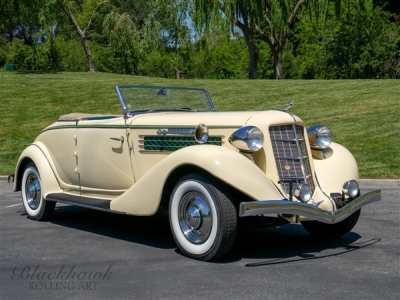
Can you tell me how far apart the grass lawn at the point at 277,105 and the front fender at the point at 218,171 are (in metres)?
7.14

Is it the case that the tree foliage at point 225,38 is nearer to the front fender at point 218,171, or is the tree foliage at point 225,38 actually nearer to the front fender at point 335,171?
the front fender at point 335,171

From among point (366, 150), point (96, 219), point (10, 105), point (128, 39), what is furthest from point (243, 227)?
point (128, 39)

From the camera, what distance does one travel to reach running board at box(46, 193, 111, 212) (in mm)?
7160

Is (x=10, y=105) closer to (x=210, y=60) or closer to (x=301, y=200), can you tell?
(x=301, y=200)

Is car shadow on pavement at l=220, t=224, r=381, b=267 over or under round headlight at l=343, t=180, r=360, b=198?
under

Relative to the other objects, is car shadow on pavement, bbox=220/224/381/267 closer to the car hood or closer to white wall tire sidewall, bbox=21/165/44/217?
the car hood

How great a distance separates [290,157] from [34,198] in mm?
3611

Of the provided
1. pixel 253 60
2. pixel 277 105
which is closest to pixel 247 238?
pixel 277 105

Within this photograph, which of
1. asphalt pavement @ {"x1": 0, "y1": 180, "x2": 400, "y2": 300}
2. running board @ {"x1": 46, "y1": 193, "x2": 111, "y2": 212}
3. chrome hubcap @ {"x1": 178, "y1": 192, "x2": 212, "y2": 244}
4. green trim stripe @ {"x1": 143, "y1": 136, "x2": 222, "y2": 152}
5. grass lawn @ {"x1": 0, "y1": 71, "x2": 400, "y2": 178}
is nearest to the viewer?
asphalt pavement @ {"x1": 0, "y1": 180, "x2": 400, "y2": 300}

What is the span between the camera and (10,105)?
2366 cm

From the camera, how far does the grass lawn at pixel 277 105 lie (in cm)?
1552

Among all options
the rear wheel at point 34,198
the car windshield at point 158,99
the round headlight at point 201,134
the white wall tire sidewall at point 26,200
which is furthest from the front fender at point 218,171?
the white wall tire sidewall at point 26,200

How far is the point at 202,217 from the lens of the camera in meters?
6.00

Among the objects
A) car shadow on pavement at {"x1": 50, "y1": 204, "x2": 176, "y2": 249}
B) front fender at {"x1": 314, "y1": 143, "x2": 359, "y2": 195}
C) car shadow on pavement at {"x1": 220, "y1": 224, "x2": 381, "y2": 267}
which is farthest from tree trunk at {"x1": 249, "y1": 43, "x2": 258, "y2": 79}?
front fender at {"x1": 314, "y1": 143, "x2": 359, "y2": 195}
